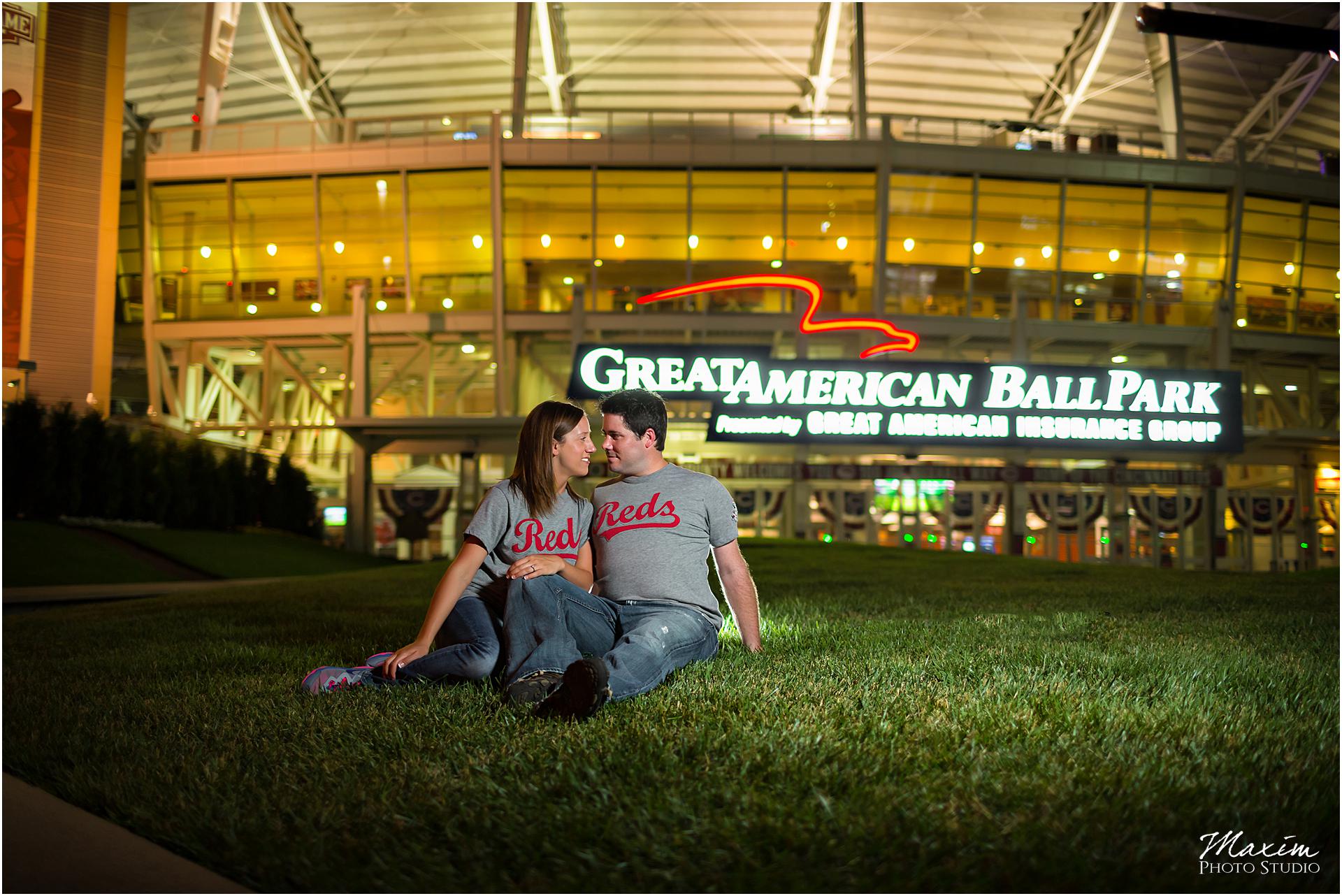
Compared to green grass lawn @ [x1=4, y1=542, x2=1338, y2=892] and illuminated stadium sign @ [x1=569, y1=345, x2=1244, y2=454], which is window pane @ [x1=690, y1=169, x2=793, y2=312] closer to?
illuminated stadium sign @ [x1=569, y1=345, x2=1244, y2=454]

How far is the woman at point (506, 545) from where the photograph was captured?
4.72m

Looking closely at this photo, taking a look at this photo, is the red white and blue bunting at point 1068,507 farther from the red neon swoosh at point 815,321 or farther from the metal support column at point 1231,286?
the red neon swoosh at point 815,321

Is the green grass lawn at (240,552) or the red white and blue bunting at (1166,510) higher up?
the red white and blue bunting at (1166,510)

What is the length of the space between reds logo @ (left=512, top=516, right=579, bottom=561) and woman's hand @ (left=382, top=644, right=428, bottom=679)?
27.6 inches

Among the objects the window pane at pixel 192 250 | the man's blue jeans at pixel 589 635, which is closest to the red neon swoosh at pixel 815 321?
the window pane at pixel 192 250

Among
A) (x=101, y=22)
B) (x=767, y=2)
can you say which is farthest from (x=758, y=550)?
(x=101, y=22)

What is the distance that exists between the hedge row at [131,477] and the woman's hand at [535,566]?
1993 centimetres

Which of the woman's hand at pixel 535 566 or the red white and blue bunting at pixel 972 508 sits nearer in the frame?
the woman's hand at pixel 535 566

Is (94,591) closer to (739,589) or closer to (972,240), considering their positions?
(739,589)

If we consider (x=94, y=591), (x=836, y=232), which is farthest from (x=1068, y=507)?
(x=94, y=591)

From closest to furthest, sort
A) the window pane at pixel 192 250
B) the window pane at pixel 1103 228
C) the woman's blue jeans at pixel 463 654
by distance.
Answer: the woman's blue jeans at pixel 463 654
the window pane at pixel 1103 228
the window pane at pixel 192 250

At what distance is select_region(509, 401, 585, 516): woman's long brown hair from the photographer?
4793mm

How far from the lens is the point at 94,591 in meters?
15.6

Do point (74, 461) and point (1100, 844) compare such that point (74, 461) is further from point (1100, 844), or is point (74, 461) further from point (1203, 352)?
point (1203, 352)
